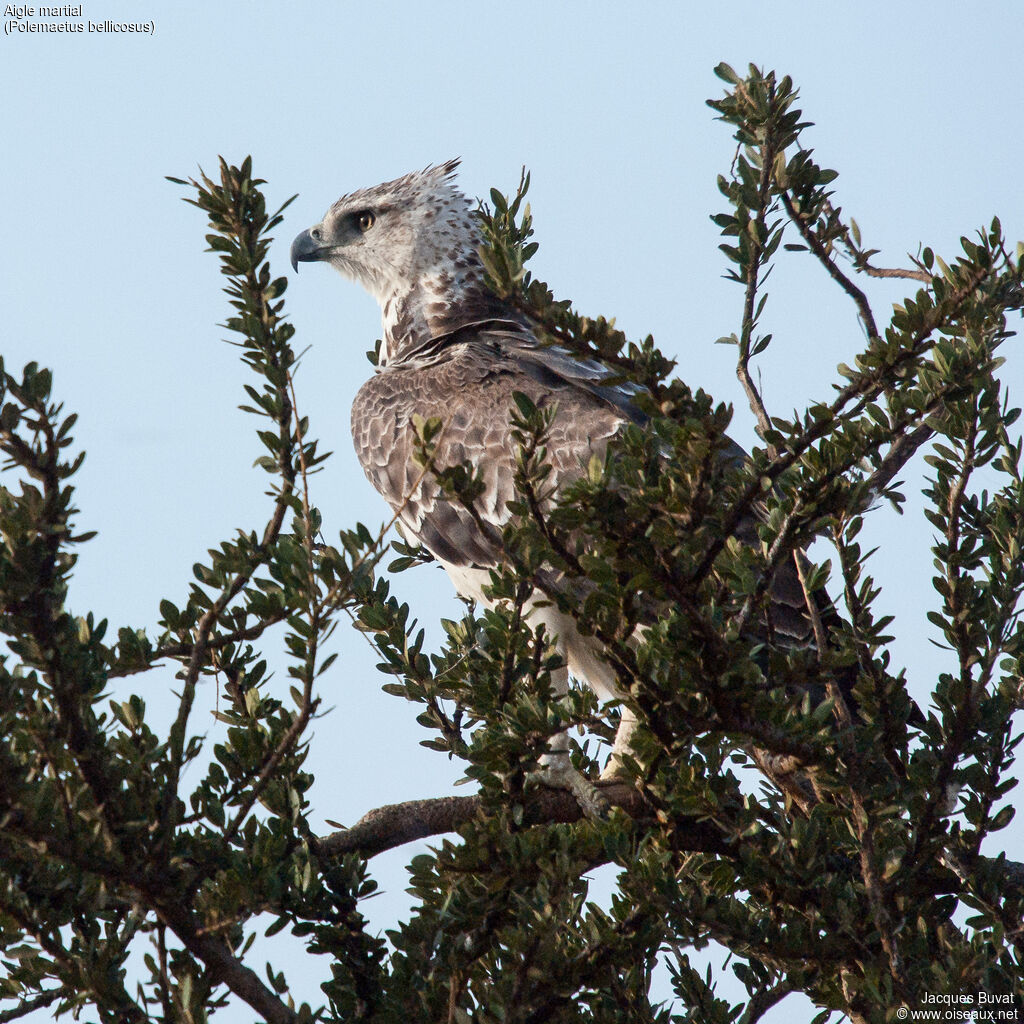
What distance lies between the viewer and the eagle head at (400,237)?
8.12m

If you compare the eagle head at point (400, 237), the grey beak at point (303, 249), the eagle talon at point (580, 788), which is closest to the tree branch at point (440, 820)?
the eagle talon at point (580, 788)

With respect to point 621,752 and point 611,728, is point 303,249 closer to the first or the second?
point 621,752

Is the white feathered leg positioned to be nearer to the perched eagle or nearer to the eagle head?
the perched eagle

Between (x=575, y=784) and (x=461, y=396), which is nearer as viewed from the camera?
(x=575, y=784)

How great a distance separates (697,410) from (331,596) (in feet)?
3.26

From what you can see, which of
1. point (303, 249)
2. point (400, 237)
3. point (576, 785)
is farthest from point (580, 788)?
point (303, 249)

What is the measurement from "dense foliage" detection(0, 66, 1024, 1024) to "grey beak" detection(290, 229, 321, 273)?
5.32 metres

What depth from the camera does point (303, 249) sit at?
8.66 metres

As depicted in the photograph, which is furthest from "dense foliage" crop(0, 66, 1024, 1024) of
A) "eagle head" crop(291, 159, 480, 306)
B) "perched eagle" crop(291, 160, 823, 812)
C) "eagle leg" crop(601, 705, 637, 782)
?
"eagle head" crop(291, 159, 480, 306)

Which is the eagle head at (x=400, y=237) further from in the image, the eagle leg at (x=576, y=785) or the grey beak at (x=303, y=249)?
the eagle leg at (x=576, y=785)

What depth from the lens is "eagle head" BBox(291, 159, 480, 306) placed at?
812cm

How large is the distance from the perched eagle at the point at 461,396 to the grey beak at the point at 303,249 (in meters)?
0.28

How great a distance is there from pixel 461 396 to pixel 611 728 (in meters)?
3.41

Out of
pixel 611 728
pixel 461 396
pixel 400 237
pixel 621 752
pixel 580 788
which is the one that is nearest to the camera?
pixel 611 728
